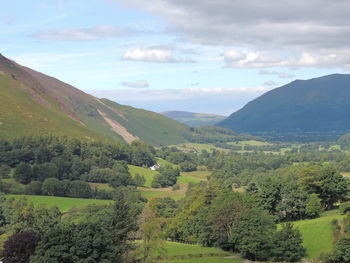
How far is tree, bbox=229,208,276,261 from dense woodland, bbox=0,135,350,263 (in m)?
0.15

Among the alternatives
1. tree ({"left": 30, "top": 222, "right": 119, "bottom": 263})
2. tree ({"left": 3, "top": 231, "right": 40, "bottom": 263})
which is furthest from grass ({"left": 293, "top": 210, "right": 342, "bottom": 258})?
tree ({"left": 3, "top": 231, "right": 40, "bottom": 263})

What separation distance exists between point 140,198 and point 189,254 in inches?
2647

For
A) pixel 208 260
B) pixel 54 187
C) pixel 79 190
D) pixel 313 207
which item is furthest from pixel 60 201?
pixel 208 260

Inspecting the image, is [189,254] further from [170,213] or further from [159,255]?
[170,213]

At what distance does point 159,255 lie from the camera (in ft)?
228

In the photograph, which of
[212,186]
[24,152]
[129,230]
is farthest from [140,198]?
[129,230]

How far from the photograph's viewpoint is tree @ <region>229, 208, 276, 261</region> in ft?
233

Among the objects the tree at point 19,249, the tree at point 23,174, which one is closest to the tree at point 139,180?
the tree at point 23,174

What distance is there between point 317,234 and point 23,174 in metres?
96.7

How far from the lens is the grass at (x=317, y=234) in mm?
71875

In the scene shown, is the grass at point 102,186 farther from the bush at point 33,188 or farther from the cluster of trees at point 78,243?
the cluster of trees at point 78,243

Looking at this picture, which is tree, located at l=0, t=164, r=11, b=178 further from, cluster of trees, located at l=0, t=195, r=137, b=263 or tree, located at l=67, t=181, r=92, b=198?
cluster of trees, located at l=0, t=195, r=137, b=263

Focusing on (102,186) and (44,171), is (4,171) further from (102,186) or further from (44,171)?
(102,186)

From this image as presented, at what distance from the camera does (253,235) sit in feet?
237
